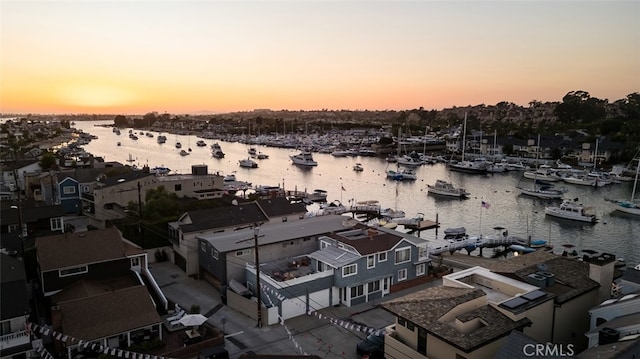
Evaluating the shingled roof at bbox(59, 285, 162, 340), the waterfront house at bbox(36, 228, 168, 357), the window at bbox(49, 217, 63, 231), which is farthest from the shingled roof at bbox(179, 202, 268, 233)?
the window at bbox(49, 217, 63, 231)

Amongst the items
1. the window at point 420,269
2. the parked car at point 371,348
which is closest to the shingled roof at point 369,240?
the window at point 420,269

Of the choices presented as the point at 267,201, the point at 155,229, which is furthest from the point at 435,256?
the point at 155,229

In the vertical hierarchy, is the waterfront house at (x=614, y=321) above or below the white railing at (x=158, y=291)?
above

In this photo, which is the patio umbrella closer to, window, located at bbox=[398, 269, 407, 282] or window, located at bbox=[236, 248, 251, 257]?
→ window, located at bbox=[236, 248, 251, 257]

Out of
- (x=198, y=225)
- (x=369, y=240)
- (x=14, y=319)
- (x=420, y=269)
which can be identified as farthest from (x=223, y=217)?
(x=14, y=319)

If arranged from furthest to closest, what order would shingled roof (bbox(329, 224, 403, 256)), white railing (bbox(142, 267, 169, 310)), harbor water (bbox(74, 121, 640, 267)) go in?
harbor water (bbox(74, 121, 640, 267)), shingled roof (bbox(329, 224, 403, 256)), white railing (bbox(142, 267, 169, 310))

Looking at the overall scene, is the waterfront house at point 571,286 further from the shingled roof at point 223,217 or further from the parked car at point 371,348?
the shingled roof at point 223,217

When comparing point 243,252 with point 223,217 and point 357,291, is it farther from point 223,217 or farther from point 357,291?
point 357,291
